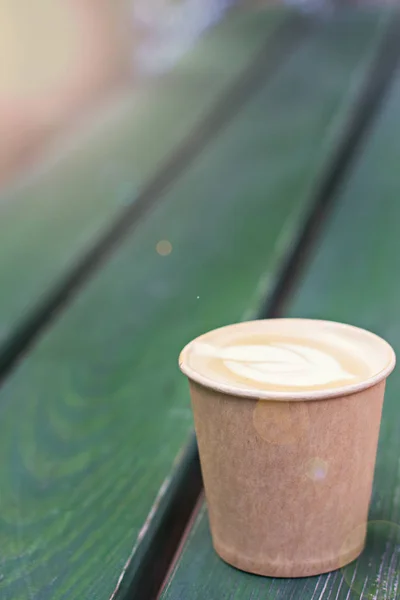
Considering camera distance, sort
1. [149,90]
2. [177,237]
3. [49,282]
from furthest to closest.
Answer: [149,90], [177,237], [49,282]

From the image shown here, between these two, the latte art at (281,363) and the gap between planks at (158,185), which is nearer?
the latte art at (281,363)

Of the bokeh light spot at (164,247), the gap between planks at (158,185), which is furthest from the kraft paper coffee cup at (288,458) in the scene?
the bokeh light spot at (164,247)

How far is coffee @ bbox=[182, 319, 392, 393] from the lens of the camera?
0.53 meters

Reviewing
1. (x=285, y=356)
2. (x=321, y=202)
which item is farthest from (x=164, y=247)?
(x=285, y=356)

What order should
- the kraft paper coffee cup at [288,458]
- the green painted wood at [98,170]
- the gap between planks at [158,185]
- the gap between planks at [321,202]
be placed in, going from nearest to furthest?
the kraft paper coffee cup at [288,458] < the gap between planks at [321,202] < the gap between planks at [158,185] < the green painted wood at [98,170]

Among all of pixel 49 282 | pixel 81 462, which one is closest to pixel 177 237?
pixel 49 282

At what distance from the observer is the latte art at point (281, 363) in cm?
53

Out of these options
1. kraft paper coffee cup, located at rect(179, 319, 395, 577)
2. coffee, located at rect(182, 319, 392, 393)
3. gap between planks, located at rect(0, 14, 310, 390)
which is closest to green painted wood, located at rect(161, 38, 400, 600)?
kraft paper coffee cup, located at rect(179, 319, 395, 577)

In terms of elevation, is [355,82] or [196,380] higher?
[196,380]

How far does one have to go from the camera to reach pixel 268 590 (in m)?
0.56

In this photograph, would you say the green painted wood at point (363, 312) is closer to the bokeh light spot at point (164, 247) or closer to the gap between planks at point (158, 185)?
the bokeh light spot at point (164, 247)

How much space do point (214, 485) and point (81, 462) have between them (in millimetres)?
223

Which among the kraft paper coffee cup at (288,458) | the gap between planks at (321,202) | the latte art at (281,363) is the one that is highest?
the latte art at (281,363)

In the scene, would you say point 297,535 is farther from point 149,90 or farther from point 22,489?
point 149,90
